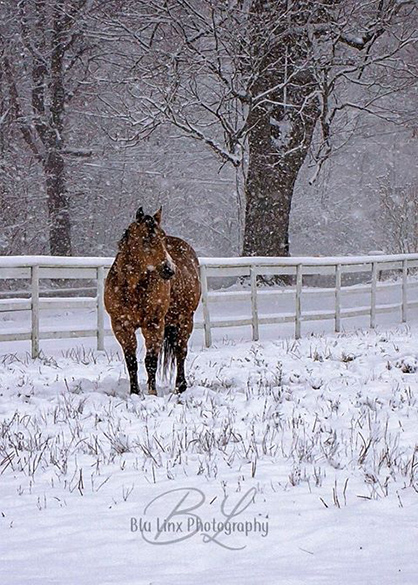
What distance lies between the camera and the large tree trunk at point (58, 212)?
24.4m

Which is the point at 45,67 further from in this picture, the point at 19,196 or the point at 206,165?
the point at 206,165

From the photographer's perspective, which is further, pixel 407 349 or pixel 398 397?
pixel 407 349

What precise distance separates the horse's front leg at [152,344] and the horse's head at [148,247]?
60 cm

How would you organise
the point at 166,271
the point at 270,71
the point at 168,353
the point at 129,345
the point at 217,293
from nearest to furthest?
the point at 166,271 < the point at 129,345 < the point at 168,353 < the point at 217,293 < the point at 270,71

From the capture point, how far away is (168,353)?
8461mm

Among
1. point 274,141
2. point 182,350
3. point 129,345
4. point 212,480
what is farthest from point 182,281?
point 274,141

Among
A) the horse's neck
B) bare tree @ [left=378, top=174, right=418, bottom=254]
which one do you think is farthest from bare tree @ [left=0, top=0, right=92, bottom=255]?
the horse's neck

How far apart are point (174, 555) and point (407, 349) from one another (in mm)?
8307

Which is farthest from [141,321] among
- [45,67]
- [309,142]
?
[45,67]

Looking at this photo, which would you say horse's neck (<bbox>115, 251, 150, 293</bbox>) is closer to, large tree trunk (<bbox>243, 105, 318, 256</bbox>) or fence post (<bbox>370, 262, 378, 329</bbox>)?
fence post (<bbox>370, 262, 378, 329</bbox>)

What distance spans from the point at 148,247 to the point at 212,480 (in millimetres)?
3416

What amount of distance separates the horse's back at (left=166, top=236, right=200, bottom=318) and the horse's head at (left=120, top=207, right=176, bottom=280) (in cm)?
89

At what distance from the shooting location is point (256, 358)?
398 inches

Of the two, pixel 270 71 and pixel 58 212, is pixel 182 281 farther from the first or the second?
pixel 58 212
